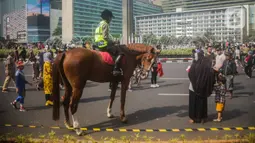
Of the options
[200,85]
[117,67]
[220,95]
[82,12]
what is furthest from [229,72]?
[82,12]

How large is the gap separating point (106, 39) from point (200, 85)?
8.64 feet

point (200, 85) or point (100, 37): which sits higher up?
point (100, 37)

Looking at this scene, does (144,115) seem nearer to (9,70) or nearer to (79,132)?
(79,132)

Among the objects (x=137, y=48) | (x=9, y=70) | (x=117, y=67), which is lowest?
(x=9, y=70)

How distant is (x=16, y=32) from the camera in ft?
22.6

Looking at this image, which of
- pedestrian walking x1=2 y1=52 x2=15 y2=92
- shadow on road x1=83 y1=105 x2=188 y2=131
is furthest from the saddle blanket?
pedestrian walking x1=2 y1=52 x2=15 y2=92


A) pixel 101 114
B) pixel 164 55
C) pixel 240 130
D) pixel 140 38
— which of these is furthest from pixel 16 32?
pixel 140 38

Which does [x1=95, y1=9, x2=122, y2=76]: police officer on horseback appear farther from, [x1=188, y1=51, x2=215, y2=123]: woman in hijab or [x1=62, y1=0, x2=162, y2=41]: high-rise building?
[x1=188, y1=51, x2=215, y2=123]: woman in hijab

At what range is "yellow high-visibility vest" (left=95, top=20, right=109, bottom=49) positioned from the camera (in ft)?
22.1

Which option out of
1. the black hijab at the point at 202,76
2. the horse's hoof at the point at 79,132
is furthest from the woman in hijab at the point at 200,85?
the horse's hoof at the point at 79,132

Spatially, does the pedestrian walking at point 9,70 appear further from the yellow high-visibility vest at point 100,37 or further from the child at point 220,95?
the child at point 220,95

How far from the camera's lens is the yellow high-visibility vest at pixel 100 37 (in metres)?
6.75

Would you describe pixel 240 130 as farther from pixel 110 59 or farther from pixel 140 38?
pixel 140 38

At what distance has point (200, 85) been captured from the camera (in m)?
6.82
